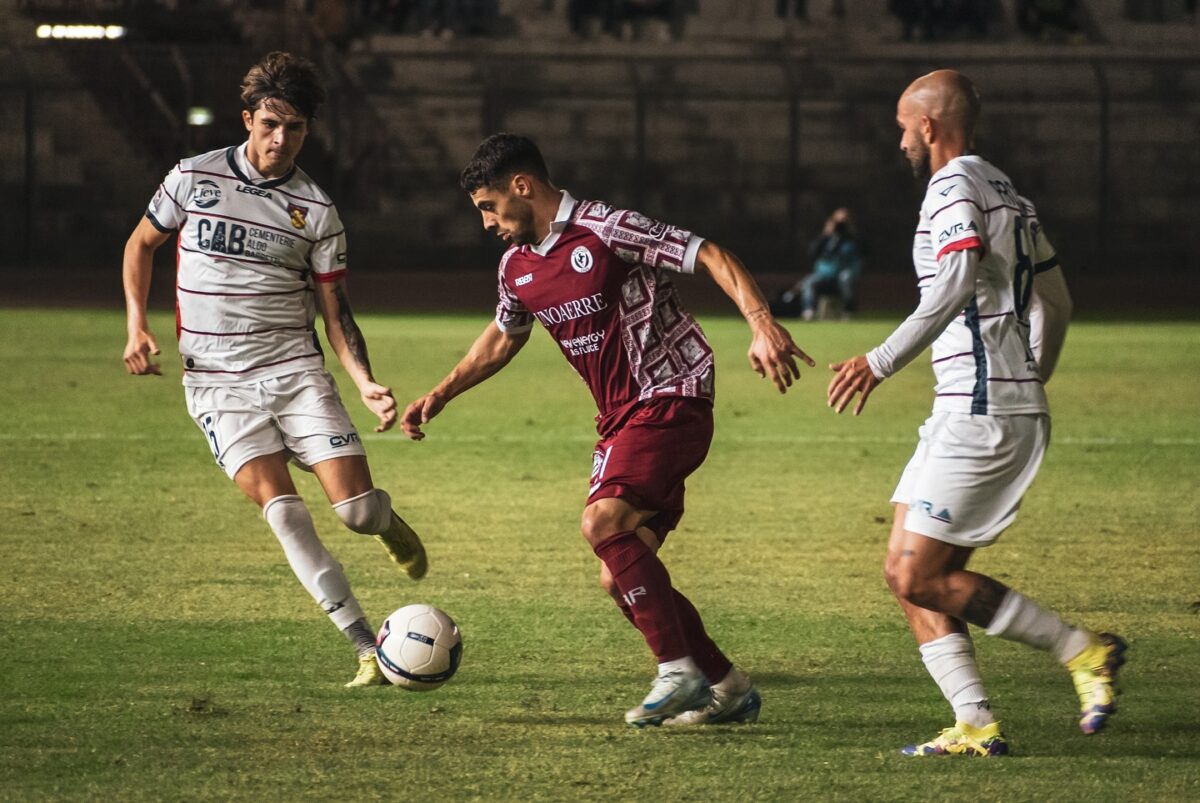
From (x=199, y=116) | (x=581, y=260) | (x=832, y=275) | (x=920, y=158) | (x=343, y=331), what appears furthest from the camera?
(x=199, y=116)

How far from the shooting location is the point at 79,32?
3225 centimetres

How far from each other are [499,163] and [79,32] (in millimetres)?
28817

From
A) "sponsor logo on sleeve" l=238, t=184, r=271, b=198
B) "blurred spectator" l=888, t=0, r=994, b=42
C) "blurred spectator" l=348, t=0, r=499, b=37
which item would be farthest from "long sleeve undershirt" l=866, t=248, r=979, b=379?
"blurred spectator" l=888, t=0, r=994, b=42

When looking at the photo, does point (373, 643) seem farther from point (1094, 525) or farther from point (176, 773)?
point (1094, 525)

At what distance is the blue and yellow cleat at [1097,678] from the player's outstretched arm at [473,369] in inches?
81.8

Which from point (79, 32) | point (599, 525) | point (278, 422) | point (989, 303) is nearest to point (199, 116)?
point (79, 32)

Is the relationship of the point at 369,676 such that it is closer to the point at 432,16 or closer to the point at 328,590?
the point at 328,590

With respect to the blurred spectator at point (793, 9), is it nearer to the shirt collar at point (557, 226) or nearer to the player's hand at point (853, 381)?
the shirt collar at point (557, 226)

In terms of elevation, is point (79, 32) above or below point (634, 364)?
above

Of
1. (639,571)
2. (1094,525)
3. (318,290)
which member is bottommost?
(1094,525)

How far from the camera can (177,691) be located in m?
5.79

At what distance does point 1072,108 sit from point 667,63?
748cm

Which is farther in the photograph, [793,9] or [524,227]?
[793,9]

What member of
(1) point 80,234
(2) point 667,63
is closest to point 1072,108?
(2) point 667,63
